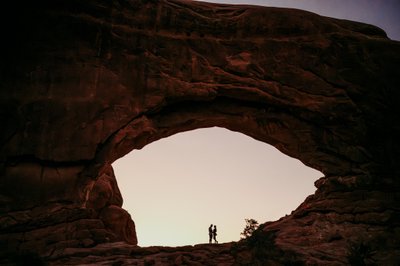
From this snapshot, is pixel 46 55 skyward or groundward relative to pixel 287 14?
groundward

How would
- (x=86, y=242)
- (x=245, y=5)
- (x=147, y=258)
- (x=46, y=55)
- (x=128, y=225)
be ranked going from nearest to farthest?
(x=147, y=258), (x=86, y=242), (x=46, y=55), (x=245, y=5), (x=128, y=225)

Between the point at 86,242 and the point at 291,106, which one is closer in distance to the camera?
the point at 86,242

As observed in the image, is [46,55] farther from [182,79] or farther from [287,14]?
[287,14]

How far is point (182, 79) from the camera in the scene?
19.9 metres

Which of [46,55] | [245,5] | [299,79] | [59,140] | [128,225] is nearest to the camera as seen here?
[59,140]

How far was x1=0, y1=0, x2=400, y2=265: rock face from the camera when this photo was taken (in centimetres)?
1670

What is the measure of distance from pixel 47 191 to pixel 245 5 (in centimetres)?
1340

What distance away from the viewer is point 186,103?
2052cm

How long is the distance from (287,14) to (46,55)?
39.3 feet

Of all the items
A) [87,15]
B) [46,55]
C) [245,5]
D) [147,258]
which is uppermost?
[245,5]

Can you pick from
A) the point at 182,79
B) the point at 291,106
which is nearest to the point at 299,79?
the point at 291,106

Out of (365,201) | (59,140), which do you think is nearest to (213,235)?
(365,201)

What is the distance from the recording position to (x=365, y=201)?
1783 centimetres

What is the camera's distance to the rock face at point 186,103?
54.8 ft
